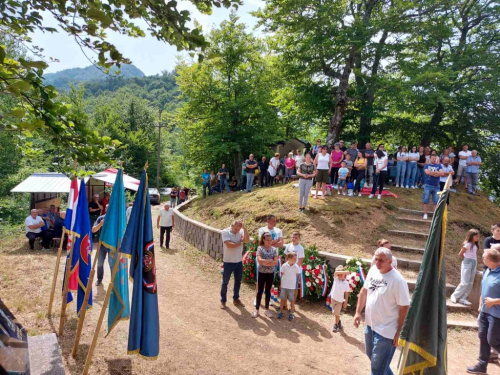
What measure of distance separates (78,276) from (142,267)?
214cm

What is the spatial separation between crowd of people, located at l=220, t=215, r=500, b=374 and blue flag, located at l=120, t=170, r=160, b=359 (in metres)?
2.67

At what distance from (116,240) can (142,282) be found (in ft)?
2.69

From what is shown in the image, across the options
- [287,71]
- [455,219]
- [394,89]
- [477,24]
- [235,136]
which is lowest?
[455,219]

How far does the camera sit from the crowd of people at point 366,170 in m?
10.3

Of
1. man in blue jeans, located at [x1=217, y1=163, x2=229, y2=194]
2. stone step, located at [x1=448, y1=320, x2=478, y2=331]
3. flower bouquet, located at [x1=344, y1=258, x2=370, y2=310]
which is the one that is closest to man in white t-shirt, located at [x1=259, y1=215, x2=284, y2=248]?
flower bouquet, located at [x1=344, y1=258, x2=370, y2=310]

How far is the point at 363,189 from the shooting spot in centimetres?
1263

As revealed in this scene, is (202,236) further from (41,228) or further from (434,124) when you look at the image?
(434,124)

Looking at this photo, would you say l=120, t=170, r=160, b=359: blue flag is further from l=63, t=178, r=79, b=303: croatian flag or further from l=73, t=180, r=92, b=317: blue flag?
l=63, t=178, r=79, b=303: croatian flag

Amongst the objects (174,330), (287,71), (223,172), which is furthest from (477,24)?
(174,330)

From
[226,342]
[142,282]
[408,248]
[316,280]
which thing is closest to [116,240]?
Result: [142,282]

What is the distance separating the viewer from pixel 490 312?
4695 mm

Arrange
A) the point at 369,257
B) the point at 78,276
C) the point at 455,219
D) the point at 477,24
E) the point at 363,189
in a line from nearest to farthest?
1. the point at 78,276
2. the point at 369,257
3. the point at 455,219
4. the point at 363,189
5. the point at 477,24

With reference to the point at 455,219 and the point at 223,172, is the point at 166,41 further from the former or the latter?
the point at 223,172

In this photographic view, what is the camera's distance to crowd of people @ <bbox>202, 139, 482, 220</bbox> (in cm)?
1030
